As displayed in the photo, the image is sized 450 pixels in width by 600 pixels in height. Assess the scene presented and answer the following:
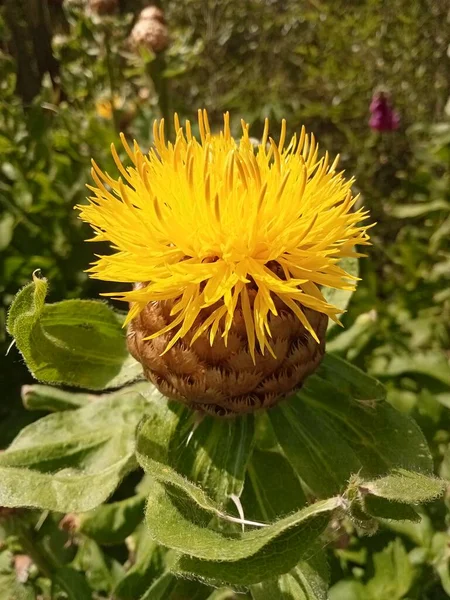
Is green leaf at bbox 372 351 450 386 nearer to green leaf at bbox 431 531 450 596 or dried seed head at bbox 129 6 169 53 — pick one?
green leaf at bbox 431 531 450 596

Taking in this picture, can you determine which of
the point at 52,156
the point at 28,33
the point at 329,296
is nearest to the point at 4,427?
the point at 52,156

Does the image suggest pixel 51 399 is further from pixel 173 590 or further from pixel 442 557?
pixel 442 557

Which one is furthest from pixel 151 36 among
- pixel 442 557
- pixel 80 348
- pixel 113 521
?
pixel 442 557

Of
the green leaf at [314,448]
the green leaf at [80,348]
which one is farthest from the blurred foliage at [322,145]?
the green leaf at [80,348]

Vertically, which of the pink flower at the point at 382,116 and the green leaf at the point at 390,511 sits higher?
the pink flower at the point at 382,116

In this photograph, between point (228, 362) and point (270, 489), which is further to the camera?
point (270, 489)

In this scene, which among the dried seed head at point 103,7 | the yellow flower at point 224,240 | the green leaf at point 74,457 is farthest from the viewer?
the dried seed head at point 103,7

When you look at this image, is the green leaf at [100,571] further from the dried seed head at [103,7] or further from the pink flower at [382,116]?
the pink flower at [382,116]
